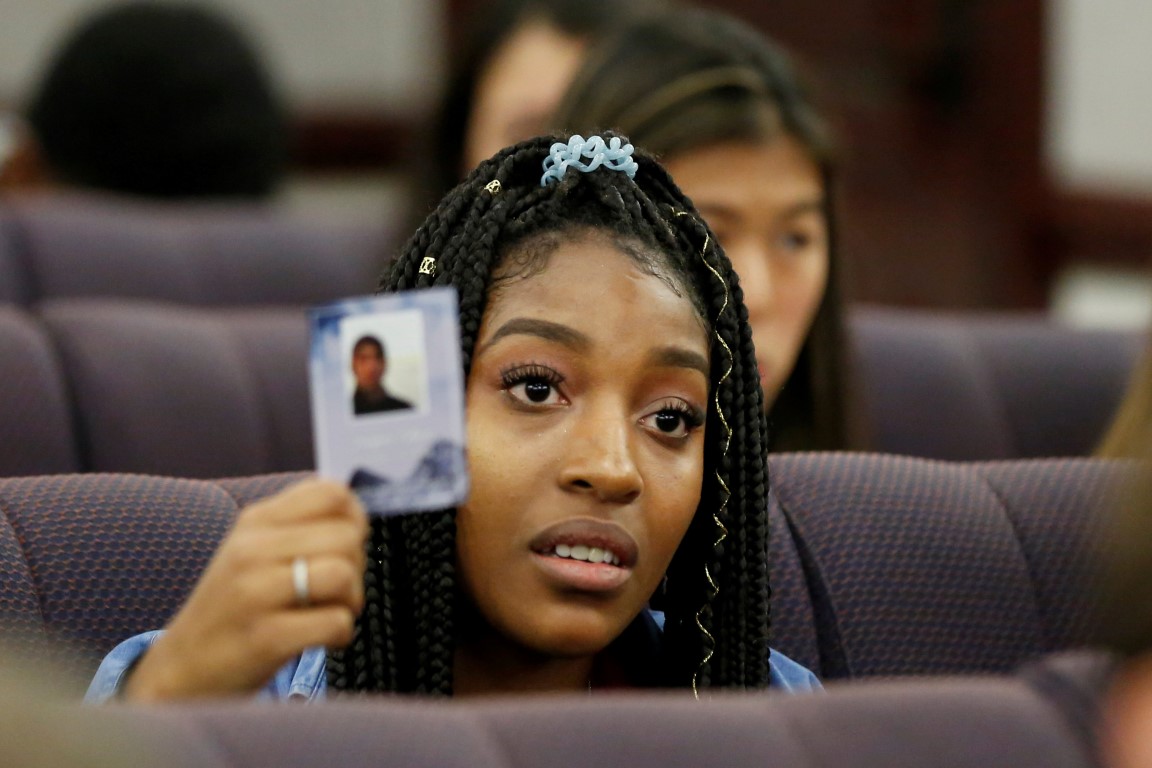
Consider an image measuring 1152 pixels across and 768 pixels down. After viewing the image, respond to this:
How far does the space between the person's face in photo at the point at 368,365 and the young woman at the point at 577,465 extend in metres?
0.25

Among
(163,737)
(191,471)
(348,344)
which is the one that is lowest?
(191,471)

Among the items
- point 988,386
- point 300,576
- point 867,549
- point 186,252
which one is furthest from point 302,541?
point 186,252

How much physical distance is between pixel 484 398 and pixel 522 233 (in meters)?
0.15

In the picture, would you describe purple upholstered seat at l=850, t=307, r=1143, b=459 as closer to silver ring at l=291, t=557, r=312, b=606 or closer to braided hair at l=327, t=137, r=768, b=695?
braided hair at l=327, t=137, r=768, b=695

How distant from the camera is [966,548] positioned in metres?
1.76

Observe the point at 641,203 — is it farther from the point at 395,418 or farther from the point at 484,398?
the point at 395,418

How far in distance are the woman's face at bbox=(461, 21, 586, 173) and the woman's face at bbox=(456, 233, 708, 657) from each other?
1.63 metres

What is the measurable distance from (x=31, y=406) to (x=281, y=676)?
832 mm

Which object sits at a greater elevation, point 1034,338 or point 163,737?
point 163,737

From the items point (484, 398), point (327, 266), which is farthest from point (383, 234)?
point (484, 398)

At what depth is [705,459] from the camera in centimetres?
153

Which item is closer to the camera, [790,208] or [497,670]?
[497,670]

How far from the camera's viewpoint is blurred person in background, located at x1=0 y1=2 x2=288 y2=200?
3.70 metres

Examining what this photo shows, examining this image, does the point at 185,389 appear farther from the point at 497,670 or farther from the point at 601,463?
the point at 601,463
